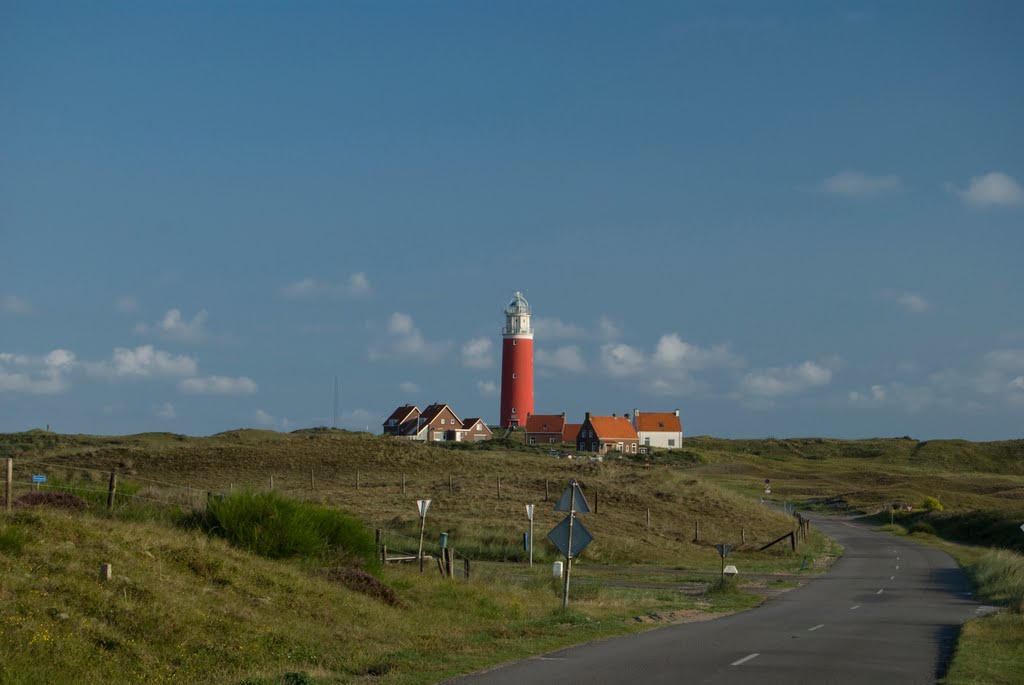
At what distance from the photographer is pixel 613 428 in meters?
131

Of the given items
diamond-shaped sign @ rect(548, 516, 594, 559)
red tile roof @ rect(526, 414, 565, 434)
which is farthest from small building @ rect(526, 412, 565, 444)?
diamond-shaped sign @ rect(548, 516, 594, 559)

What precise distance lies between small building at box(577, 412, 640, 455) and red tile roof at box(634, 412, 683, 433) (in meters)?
11.4

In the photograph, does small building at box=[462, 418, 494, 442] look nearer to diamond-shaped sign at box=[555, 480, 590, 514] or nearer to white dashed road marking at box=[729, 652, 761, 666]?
diamond-shaped sign at box=[555, 480, 590, 514]

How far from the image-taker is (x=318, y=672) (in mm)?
15656

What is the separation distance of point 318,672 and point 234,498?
7.63 metres

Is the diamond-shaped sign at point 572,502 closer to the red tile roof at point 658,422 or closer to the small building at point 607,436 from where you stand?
the small building at point 607,436

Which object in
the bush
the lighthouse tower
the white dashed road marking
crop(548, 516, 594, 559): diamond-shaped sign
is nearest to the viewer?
the white dashed road marking

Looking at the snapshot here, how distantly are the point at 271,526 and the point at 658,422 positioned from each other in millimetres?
125774

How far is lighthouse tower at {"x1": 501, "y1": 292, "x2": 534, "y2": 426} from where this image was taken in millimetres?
119062

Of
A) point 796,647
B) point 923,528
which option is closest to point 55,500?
point 796,647

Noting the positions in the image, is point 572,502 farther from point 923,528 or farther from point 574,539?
point 923,528

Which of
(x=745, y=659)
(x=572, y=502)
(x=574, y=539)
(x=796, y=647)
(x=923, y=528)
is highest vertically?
(x=572, y=502)

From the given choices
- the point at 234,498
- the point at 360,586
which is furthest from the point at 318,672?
the point at 234,498

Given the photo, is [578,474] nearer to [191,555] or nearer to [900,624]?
[900,624]
